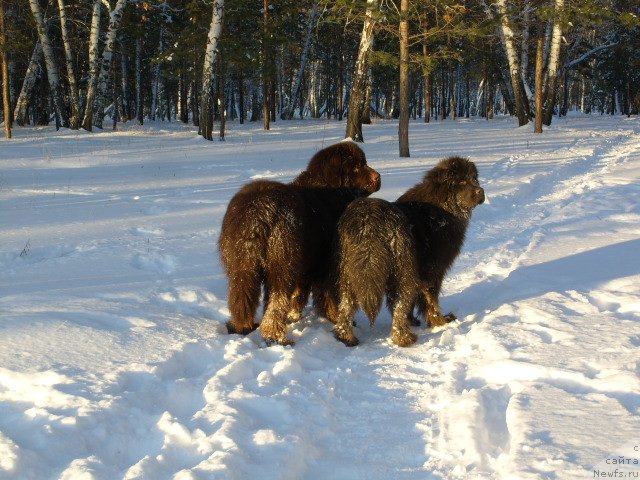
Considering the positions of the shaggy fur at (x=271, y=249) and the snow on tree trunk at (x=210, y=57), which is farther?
the snow on tree trunk at (x=210, y=57)

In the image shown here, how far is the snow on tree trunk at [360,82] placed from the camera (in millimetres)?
17406

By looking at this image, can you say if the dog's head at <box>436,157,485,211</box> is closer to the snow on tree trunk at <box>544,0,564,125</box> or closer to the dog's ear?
the dog's ear

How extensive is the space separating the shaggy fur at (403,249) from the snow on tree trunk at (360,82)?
11921 millimetres

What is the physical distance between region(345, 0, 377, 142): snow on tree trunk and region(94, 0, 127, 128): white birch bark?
10.8m

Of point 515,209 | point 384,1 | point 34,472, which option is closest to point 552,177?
point 515,209

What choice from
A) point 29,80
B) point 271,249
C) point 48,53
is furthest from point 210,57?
point 271,249

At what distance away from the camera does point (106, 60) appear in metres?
24.8

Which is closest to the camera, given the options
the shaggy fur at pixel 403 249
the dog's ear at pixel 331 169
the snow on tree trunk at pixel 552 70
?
the shaggy fur at pixel 403 249

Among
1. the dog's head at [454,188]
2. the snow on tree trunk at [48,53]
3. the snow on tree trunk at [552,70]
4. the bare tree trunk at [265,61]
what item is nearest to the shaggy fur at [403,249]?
the dog's head at [454,188]

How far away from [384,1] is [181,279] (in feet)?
43.0

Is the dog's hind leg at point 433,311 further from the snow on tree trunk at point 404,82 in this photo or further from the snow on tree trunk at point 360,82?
the snow on tree trunk at point 360,82

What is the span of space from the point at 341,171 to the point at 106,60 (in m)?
22.1

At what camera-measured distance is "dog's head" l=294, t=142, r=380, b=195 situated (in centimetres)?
573

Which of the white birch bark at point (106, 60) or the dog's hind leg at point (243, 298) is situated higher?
the white birch bark at point (106, 60)
